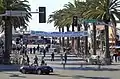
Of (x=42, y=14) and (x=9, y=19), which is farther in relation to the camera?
(x=9, y=19)

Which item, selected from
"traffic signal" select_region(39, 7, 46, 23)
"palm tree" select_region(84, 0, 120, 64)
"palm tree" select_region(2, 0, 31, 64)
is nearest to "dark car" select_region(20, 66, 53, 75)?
"traffic signal" select_region(39, 7, 46, 23)

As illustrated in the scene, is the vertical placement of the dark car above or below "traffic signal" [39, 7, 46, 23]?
below

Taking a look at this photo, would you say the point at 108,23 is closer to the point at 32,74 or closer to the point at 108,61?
the point at 108,61

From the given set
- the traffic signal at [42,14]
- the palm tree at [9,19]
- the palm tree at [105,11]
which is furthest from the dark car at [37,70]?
the palm tree at [105,11]

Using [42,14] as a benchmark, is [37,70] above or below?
below

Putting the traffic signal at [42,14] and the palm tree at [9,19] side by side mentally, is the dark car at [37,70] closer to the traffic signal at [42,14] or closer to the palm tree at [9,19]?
the traffic signal at [42,14]

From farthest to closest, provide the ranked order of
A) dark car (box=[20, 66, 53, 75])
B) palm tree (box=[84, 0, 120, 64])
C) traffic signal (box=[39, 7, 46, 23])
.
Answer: palm tree (box=[84, 0, 120, 64]), dark car (box=[20, 66, 53, 75]), traffic signal (box=[39, 7, 46, 23])

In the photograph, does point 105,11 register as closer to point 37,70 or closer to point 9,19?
point 9,19

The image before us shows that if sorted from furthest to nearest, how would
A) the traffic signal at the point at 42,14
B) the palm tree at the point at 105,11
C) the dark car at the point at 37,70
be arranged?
the palm tree at the point at 105,11 < the dark car at the point at 37,70 < the traffic signal at the point at 42,14

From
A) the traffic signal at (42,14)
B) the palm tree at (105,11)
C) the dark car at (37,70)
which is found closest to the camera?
the traffic signal at (42,14)

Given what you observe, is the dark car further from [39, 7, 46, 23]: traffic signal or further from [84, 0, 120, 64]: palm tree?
[84, 0, 120, 64]: palm tree

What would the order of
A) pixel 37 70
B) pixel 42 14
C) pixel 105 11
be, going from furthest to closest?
pixel 105 11, pixel 37 70, pixel 42 14

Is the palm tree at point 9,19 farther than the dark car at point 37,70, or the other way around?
the palm tree at point 9,19

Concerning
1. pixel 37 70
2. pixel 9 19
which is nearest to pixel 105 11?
pixel 9 19
